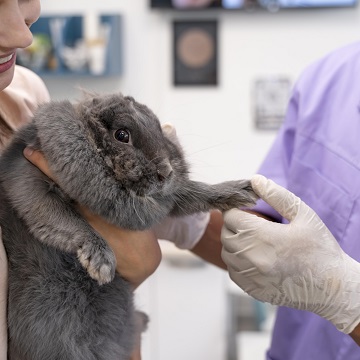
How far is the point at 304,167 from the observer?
1296mm

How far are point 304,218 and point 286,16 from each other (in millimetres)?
1841

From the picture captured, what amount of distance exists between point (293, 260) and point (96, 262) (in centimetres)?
36

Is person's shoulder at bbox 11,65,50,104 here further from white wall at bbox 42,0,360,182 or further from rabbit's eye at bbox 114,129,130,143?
white wall at bbox 42,0,360,182

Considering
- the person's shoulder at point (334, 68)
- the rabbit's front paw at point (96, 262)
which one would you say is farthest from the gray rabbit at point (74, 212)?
the person's shoulder at point (334, 68)

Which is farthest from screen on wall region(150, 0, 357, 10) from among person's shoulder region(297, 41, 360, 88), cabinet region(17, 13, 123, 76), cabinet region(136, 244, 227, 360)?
person's shoulder region(297, 41, 360, 88)

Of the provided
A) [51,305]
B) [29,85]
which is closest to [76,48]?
[29,85]

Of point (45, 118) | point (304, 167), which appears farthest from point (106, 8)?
point (45, 118)

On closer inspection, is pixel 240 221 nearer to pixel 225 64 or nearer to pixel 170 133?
pixel 170 133

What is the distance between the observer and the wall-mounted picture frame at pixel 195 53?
2.70 m

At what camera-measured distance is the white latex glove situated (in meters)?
1.00

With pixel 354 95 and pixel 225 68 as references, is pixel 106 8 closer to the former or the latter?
pixel 225 68

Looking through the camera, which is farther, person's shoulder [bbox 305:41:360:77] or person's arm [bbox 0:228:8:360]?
person's shoulder [bbox 305:41:360:77]

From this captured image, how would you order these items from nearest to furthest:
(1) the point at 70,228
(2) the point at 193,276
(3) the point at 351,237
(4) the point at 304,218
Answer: (1) the point at 70,228 < (4) the point at 304,218 < (3) the point at 351,237 < (2) the point at 193,276

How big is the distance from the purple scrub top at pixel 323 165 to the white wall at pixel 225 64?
1305mm
